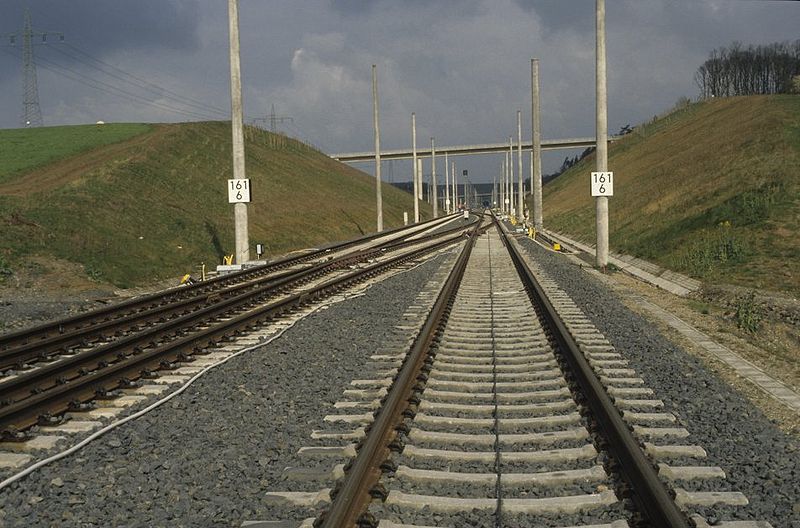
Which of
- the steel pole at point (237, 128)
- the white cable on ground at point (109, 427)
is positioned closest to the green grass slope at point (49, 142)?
the steel pole at point (237, 128)

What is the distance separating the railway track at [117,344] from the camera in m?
7.13

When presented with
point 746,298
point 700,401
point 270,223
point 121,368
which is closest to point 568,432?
point 700,401

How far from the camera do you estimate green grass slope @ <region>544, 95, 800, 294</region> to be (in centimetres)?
1952

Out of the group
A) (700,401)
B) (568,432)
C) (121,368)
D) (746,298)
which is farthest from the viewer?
(746,298)

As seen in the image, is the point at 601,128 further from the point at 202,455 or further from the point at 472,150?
the point at 472,150

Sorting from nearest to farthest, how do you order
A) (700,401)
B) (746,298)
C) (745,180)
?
1. (700,401)
2. (746,298)
3. (745,180)

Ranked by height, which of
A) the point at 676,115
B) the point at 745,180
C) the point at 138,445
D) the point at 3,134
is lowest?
the point at 138,445

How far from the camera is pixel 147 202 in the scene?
33.2m

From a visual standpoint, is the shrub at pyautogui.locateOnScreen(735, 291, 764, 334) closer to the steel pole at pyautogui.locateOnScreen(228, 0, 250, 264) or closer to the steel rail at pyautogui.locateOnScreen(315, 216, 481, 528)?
the steel rail at pyautogui.locateOnScreen(315, 216, 481, 528)

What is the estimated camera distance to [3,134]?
61.8 meters

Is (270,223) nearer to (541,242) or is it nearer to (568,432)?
(541,242)

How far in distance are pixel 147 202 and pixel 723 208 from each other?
79.6 feet

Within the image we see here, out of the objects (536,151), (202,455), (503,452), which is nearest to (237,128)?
(202,455)

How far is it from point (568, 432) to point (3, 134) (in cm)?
6728
